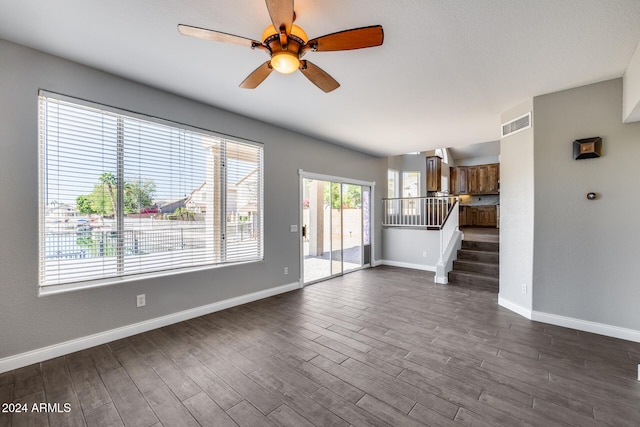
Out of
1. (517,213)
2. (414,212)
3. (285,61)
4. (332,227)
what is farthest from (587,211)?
(414,212)

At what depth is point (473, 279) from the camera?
16.6ft

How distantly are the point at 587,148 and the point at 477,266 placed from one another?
285 centimetres

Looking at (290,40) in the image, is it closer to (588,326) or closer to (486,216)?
(588,326)

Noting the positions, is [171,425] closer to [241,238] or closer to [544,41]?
[241,238]

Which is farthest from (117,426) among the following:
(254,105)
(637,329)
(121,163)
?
(637,329)

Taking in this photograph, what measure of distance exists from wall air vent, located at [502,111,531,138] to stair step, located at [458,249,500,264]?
2.45m

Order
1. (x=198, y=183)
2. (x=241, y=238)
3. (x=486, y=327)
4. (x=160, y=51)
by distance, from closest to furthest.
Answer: (x=160, y=51)
(x=486, y=327)
(x=198, y=183)
(x=241, y=238)

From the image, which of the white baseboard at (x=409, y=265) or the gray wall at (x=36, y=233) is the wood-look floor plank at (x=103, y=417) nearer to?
the gray wall at (x=36, y=233)

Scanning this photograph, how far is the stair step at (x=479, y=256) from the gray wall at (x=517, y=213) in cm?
132

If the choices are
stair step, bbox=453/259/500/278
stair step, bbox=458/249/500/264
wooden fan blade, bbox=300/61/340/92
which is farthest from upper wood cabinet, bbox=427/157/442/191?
wooden fan blade, bbox=300/61/340/92

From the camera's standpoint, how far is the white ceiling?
6.37 feet

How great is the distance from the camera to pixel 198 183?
3.62m

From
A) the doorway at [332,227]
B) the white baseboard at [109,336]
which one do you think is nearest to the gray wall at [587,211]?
the doorway at [332,227]

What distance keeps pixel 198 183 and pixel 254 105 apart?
1323mm
